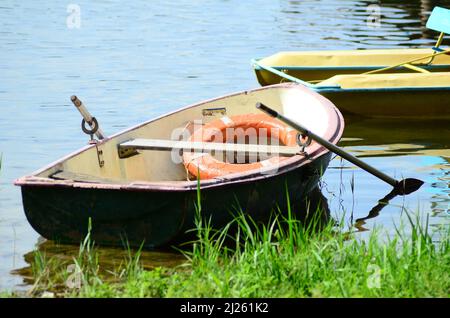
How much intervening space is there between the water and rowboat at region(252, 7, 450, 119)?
0.90 feet

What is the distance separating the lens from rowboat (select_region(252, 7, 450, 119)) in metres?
11.5

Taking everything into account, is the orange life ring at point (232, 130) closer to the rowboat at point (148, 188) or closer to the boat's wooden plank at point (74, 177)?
the rowboat at point (148, 188)

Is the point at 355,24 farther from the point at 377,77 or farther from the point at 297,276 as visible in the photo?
the point at 297,276

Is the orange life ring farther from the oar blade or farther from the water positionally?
the oar blade

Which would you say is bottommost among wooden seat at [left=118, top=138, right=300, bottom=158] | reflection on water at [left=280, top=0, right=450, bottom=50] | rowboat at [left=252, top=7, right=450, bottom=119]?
reflection on water at [left=280, top=0, right=450, bottom=50]

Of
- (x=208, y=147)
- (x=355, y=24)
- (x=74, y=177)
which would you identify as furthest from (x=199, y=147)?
(x=355, y=24)

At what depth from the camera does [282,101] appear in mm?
9586

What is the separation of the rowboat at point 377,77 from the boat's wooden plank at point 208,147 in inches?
140

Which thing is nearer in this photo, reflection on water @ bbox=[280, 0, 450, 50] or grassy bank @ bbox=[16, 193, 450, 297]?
grassy bank @ bbox=[16, 193, 450, 297]

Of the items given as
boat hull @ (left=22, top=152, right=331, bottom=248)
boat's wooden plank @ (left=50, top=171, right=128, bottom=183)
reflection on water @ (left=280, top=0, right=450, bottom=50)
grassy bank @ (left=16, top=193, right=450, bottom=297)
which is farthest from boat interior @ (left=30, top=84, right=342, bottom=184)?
reflection on water @ (left=280, top=0, right=450, bottom=50)
